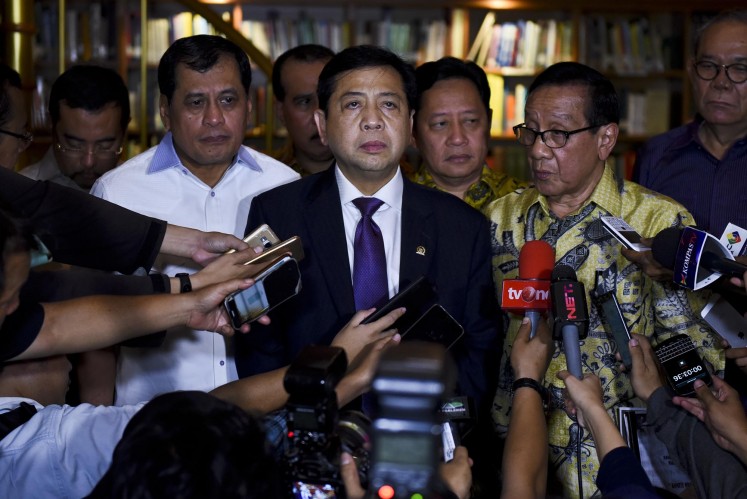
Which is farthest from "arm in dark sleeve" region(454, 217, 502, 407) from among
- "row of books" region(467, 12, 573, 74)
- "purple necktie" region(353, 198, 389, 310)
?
"row of books" region(467, 12, 573, 74)

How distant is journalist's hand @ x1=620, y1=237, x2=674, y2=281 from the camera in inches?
93.2

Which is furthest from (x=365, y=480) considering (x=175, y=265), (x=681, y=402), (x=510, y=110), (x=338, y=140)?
(x=510, y=110)

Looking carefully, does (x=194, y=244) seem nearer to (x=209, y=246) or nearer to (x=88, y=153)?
(x=209, y=246)

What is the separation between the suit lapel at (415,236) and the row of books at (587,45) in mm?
3787

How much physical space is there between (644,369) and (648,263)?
0.97 ft

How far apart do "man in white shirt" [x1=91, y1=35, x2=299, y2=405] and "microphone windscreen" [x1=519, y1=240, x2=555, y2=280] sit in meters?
0.90

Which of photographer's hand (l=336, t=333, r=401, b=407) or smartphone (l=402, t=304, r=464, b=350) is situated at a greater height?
smartphone (l=402, t=304, r=464, b=350)

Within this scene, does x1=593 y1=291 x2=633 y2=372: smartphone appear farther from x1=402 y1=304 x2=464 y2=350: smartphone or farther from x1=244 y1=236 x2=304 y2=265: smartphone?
x1=244 y1=236 x2=304 y2=265: smartphone

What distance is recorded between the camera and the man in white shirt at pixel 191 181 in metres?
2.77

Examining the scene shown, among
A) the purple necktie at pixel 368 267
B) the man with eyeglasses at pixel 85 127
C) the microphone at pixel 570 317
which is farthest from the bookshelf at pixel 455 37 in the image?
the microphone at pixel 570 317

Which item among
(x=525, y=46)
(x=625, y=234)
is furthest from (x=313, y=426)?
(x=525, y=46)

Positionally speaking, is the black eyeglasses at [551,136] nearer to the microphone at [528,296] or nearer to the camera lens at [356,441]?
the microphone at [528,296]

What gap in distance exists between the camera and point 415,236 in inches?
98.7

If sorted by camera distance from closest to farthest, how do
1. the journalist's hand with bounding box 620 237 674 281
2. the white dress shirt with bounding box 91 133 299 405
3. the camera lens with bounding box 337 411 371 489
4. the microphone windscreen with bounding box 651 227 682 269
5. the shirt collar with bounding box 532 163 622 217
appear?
1. the camera lens with bounding box 337 411 371 489
2. the microphone windscreen with bounding box 651 227 682 269
3. the journalist's hand with bounding box 620 237 674 281
4. the shirt collar with bounding box 532 163 622 217
5. the white dress shirt with bounding box 91 133 299 405
